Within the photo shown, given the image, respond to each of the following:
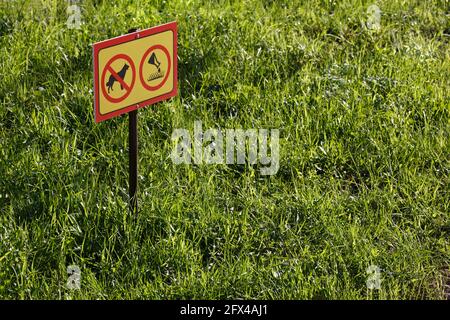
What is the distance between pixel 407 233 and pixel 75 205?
148 centimetres

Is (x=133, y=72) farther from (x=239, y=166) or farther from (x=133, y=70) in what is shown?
(x=239, y=166)

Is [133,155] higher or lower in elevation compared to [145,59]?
lower

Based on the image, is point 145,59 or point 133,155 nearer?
point 145,59

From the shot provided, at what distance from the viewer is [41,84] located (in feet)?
16.7

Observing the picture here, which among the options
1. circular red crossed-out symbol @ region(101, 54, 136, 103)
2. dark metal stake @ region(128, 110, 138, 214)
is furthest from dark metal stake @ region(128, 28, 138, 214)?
circular red crossed-out symbol @ region(101, 54, 136, 103)

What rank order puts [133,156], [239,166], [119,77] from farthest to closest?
[239,166]
[133,156]
[119,77]

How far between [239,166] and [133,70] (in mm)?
968

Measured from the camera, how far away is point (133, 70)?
384 cm

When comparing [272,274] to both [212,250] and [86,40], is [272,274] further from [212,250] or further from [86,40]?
[86,40]

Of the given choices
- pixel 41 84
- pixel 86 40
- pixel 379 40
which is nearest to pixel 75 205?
pixel 41 84

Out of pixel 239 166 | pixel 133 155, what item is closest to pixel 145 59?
pixel 133 155

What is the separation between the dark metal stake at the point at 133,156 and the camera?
397cm

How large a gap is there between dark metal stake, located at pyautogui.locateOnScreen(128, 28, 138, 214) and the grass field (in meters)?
0.05

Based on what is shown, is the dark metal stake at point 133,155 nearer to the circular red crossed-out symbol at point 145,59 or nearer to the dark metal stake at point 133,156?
the dark metal stake at point 133,156
